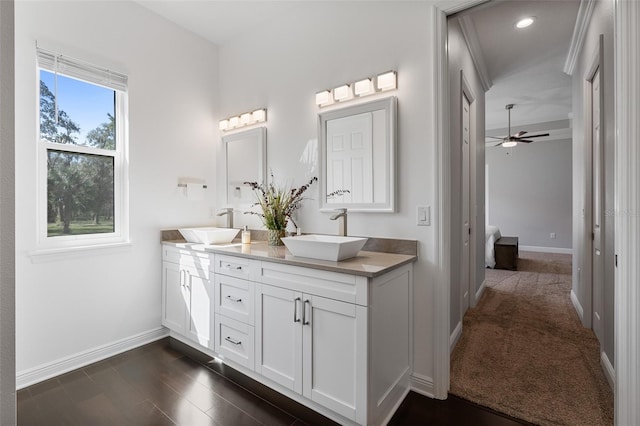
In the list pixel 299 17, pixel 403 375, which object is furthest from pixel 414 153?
pixel 299 17

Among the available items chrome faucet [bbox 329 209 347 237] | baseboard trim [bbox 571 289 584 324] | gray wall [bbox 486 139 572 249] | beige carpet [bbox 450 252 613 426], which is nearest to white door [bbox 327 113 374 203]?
chrome faucet [bbox 329 209 347 237]

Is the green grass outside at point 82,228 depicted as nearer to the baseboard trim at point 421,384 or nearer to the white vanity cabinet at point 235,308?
the white vanity cabinet at point 235,308

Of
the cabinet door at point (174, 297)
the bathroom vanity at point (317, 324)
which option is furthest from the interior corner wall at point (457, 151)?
the cabinet door at point (174, 297)

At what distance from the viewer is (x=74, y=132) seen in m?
2.46

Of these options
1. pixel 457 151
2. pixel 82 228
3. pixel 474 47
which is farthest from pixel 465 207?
pixel 82 228

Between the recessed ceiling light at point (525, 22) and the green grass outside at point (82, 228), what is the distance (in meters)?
4.08

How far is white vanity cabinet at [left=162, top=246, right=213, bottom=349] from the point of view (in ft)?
8.06

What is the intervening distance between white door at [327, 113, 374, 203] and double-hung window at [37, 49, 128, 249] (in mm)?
1794

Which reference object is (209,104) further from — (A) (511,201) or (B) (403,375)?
(A) (511,201)

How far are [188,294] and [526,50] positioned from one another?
429 centimetres

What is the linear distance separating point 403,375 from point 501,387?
0.68m

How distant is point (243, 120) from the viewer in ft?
10.1

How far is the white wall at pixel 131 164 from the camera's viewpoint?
7.07 ft

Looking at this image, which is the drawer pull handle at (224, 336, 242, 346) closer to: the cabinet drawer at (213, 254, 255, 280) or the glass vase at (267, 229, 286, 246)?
the cabinet drawer at (213, 254, 255, 280)
